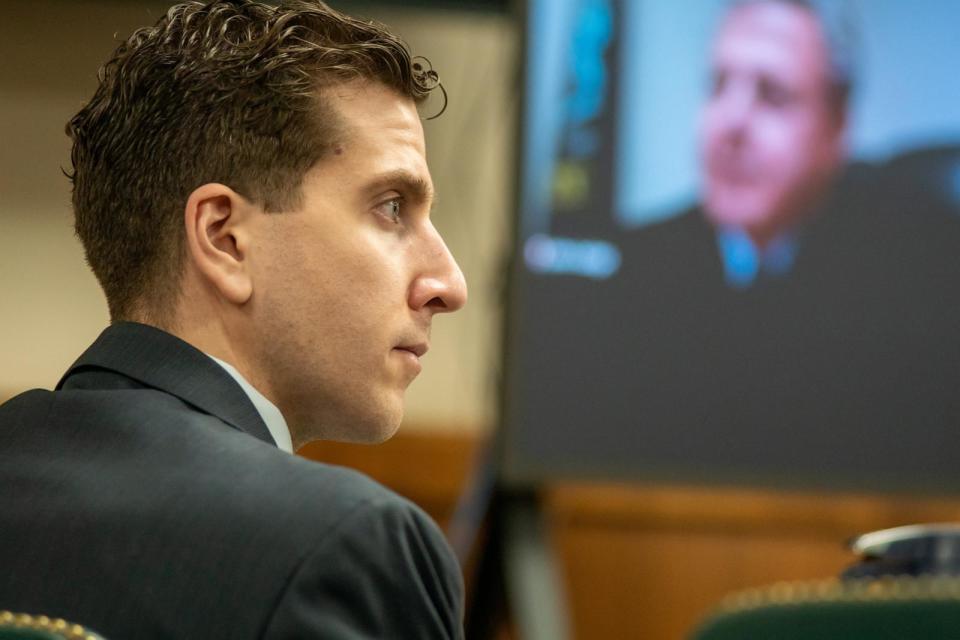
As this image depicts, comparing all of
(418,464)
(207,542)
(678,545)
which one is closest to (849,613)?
(207,542)

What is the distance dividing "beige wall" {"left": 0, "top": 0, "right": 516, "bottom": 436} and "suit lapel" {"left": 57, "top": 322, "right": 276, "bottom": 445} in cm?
261

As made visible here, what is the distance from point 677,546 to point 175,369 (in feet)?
8.71

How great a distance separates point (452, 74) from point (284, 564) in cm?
350

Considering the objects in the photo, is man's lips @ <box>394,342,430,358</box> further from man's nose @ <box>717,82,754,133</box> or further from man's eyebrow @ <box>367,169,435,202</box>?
man's nose @ <box>717,82,754,133</box>

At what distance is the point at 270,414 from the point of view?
1.42 metres

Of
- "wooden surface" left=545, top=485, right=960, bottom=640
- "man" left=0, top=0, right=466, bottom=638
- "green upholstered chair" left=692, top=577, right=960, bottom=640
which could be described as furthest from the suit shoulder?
"wooden surface" left=545, top=485, right=960, bottom=640

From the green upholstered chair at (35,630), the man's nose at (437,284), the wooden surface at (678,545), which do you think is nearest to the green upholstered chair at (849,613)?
the green upholstered chair at (35,630)

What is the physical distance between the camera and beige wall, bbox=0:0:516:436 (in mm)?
4109

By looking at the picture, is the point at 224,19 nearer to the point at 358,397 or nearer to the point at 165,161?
the point at 165,161

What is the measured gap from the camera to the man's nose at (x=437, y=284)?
1.50 m

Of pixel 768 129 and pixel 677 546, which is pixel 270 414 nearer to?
pixel 768 129

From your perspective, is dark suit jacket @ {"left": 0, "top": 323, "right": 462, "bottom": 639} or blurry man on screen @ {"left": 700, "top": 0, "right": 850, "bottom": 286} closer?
dark suit jacket @ {"left": 0, "top": 323, "right": 462, "bottom": 639}

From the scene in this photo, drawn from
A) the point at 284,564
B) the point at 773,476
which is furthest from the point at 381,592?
the point at 773,476

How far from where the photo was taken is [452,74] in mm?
4398
